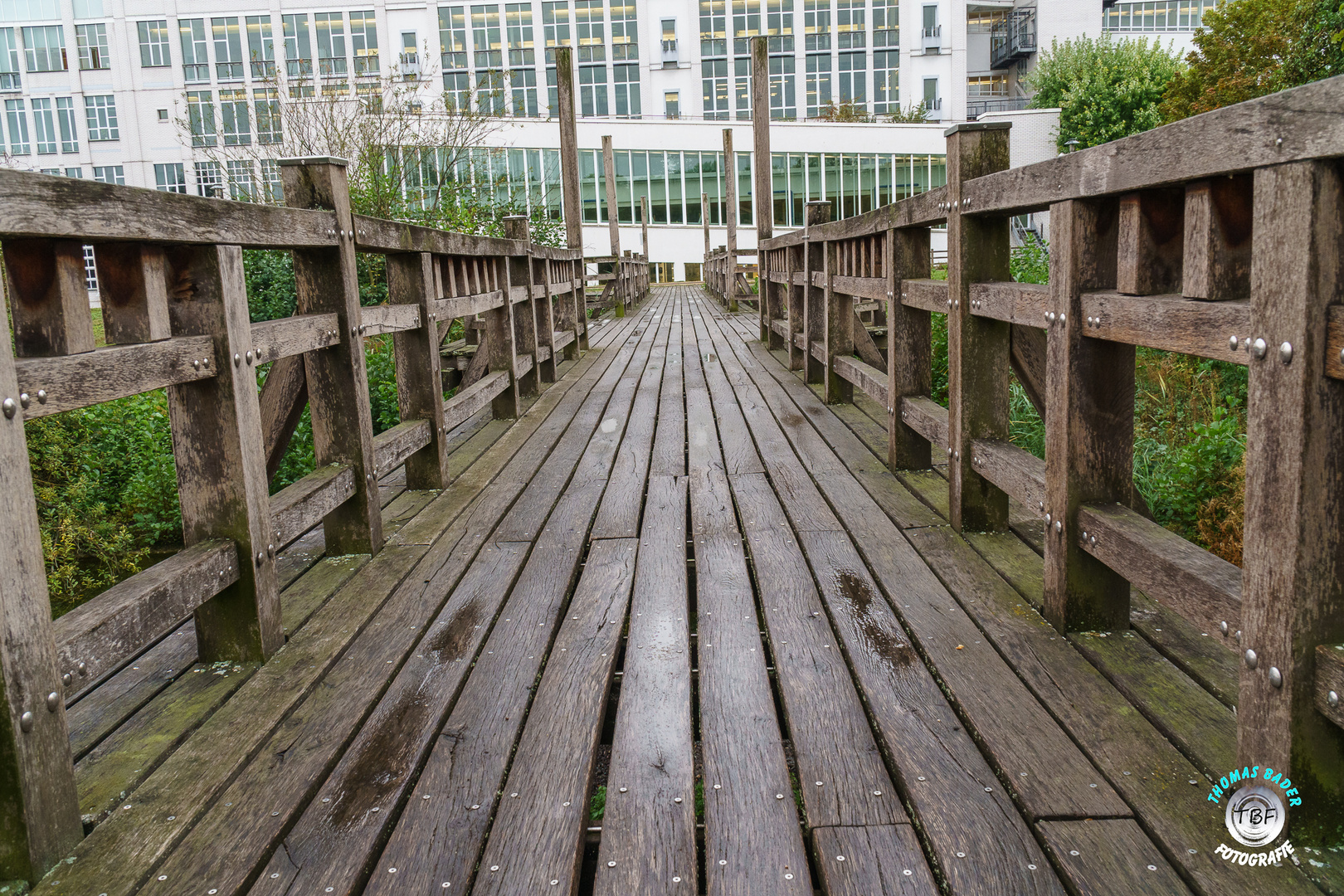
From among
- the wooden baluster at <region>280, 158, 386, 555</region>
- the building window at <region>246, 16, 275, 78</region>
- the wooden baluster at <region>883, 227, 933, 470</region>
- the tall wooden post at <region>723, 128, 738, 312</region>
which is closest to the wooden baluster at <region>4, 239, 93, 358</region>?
the wooden baluster at <region>280, 158, 386, 555</region>

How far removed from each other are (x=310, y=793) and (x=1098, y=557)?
1801mm

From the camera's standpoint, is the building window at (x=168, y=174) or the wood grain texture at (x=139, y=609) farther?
the building window at (x=168, y=174)

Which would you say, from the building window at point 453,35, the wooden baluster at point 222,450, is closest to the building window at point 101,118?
the building window at point 453,35

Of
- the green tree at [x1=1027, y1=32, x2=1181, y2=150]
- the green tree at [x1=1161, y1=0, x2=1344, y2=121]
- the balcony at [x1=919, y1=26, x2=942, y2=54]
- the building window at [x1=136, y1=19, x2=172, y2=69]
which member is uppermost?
the building window at [x1=136, y1=19, x2=172, y2=69]

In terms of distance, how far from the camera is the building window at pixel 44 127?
37.8 metres

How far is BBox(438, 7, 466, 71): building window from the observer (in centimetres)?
3812

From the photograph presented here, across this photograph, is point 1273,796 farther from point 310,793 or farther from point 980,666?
point 310,793

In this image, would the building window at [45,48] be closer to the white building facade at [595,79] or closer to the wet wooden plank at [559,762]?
the white building facade at [595,79]

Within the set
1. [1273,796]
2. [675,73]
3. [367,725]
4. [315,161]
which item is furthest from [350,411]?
[675,73]

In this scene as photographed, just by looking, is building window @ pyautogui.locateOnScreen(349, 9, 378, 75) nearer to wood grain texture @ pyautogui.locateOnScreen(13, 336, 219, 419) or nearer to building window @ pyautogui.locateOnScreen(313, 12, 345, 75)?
building window @ pyautogui.locateOnScreen(313, 12, 345, 75)

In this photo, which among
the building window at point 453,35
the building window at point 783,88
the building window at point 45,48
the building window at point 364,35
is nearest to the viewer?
the building window at point 364,35

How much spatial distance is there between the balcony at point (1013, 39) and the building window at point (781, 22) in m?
12.1

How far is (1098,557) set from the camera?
2.40m

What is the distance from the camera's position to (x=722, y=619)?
2.78 metres
